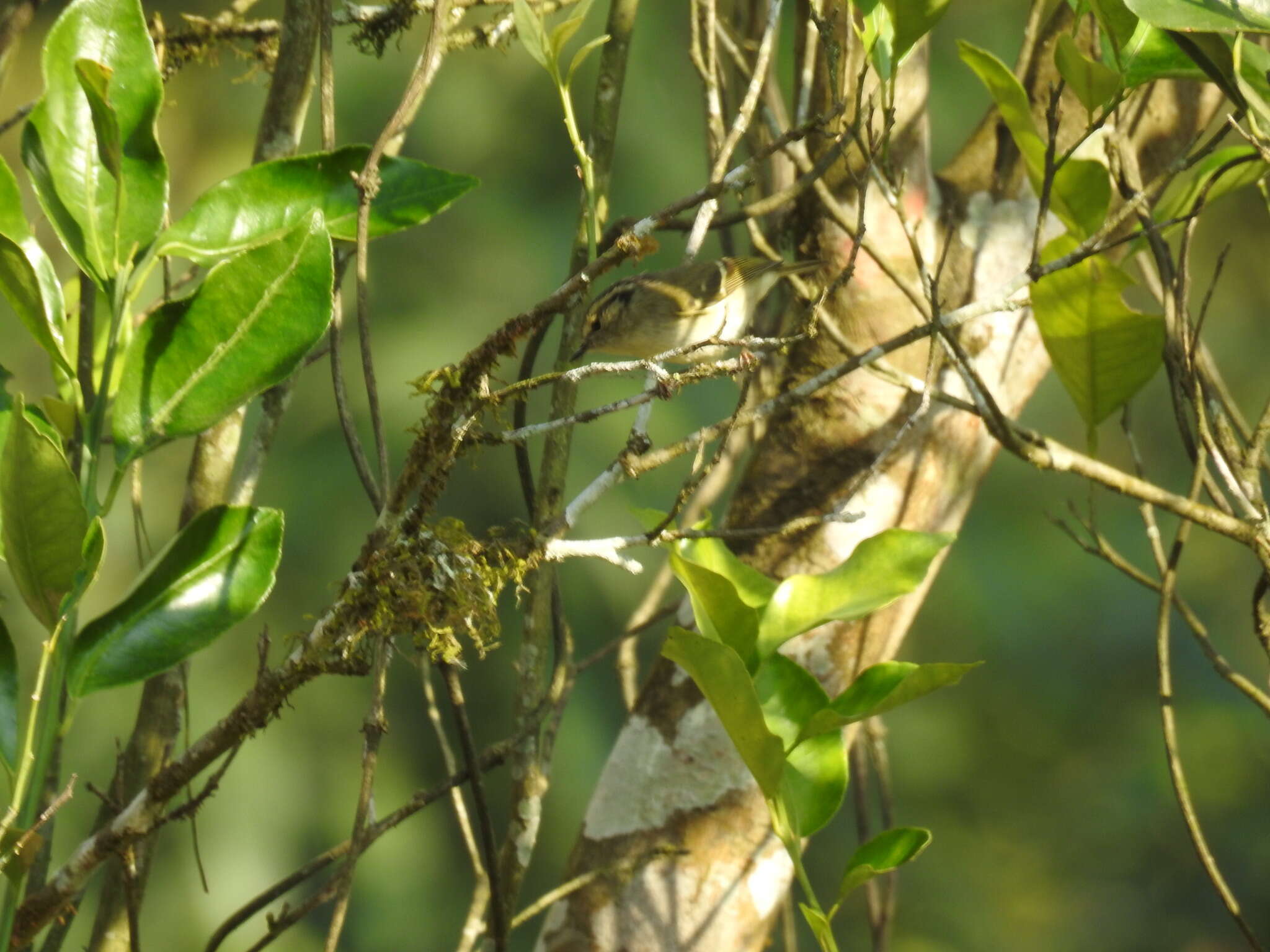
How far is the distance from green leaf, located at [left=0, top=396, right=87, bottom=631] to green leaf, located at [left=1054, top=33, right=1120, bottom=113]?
2.23 ft

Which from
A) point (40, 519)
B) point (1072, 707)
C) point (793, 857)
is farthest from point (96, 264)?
point (1072, 707)

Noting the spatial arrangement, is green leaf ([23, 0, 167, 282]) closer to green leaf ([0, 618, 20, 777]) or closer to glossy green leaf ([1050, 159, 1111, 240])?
green leaf ([0, 618, 20, 777])

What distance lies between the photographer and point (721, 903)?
0.97 metres

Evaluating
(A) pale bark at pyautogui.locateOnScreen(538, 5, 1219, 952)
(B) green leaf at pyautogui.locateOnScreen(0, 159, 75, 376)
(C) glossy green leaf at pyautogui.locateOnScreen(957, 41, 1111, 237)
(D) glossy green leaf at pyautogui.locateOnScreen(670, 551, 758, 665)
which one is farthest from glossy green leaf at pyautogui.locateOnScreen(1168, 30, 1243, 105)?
(B) green leaf at pyautogui.locateOnScreen(0, 159, 75, 376)

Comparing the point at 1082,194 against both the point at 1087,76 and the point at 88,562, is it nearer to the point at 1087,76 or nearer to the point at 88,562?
the point at 1087,76

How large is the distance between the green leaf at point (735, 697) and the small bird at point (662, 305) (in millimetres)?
863

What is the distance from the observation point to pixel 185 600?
1.97 feet

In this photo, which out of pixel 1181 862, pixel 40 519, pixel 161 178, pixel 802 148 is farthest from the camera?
pixel 1181 862

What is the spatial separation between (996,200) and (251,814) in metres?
2.00

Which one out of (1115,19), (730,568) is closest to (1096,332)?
(1115,19)

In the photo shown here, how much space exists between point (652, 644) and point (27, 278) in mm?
1981

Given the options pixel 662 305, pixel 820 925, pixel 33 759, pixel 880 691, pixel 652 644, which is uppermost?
pixel 662 305

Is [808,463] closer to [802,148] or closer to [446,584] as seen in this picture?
[802,148]

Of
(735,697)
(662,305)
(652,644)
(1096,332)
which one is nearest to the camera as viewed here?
(735,697)
